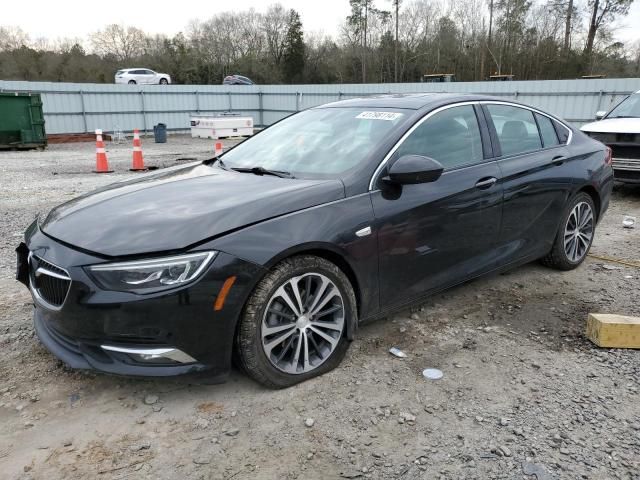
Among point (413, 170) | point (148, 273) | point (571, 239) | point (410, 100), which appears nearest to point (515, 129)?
point (410, 100)

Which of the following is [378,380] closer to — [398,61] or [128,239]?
[128,239]

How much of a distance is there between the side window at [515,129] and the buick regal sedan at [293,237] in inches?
0.7

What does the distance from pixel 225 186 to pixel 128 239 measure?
0.78 metres

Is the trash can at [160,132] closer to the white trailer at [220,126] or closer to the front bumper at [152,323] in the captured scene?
the white trailer at [220,126]

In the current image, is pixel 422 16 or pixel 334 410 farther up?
pixel 422 16

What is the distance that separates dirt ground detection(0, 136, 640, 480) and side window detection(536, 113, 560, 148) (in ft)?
5.05

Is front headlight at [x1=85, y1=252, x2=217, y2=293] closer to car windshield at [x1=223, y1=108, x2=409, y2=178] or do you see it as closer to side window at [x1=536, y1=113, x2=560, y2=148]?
car windshield at [x1=223, y1=108, x2=409, y2=178]

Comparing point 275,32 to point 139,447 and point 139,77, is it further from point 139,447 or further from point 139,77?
point 139,447

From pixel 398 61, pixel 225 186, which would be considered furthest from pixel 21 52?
pixel 225 186

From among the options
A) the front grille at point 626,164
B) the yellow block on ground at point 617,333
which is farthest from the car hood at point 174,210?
the front grille at point 626,164

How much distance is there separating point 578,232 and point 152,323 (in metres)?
4.06

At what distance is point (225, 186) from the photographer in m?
3.18

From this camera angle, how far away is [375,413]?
9.02 ft

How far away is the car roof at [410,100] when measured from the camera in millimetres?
3732
